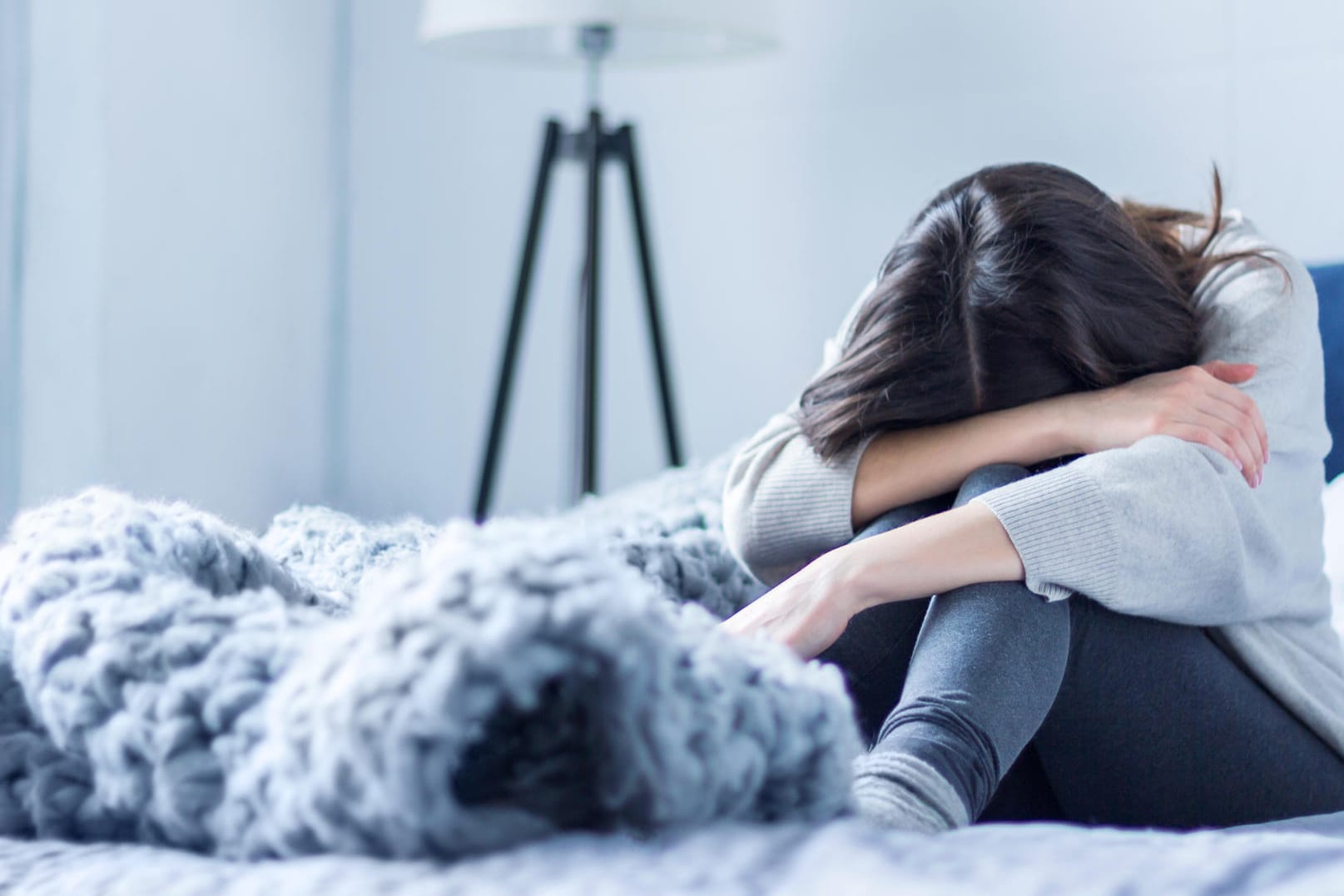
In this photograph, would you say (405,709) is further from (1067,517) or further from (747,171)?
(747,171)

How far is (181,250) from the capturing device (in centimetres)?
231

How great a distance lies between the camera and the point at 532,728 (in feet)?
1.35

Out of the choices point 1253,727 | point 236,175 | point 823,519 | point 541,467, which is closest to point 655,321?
point 541,467

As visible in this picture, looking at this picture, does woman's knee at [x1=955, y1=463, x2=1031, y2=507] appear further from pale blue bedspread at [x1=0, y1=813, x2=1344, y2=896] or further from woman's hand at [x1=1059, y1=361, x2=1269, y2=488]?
pale blue bedspread at [x1=0, y1=813, x2=1344, y2=896]

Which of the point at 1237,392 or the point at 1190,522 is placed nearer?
the point at 1190,522

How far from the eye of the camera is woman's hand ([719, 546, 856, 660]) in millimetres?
812

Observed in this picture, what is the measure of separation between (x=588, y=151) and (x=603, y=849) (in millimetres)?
1825

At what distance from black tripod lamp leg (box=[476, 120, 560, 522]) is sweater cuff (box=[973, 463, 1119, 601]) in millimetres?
1380

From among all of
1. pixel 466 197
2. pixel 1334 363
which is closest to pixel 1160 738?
pixel 1334 363

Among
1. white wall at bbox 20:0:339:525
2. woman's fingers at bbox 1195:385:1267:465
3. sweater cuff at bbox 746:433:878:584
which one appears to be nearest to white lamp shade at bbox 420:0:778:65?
white wall at bbox 20:0:339:525

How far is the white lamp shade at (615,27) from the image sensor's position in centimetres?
190

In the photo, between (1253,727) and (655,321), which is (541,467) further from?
(1253,727)

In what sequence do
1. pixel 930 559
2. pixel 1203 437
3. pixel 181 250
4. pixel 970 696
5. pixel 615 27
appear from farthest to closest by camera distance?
pixel 181 250
pixel 615 27
pixel 1203 437
pixel 930 559
pixel 970 696

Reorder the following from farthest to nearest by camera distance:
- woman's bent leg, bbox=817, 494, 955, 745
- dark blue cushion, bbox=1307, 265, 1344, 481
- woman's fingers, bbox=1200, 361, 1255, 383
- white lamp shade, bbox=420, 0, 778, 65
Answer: white lamp shade, bbox=420, 0, 778, 65, dark blue cushion, bbox=1307, 265, 1344, 481, woman's fingers, bbox=1200, 361, 1255, 383, woman's bent leg, bbox=817, 494, 955, 745
